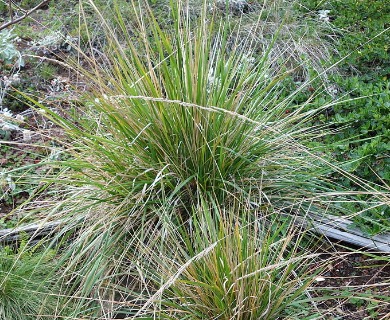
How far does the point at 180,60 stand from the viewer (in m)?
3.45

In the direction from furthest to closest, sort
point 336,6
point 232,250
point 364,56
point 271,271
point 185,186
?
point 336,6
point 364,56
point 185,186
point 232,250
point 271,271

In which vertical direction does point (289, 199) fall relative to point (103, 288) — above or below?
above

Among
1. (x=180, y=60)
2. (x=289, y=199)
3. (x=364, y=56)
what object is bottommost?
(x=289, y=199)

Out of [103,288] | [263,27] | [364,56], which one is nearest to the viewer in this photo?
[103,288]

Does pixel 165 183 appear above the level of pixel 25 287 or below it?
above

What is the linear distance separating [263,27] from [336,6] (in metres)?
0.95

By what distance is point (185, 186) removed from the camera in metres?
3.28

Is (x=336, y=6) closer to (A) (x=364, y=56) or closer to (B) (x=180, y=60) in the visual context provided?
(A) (x=364, y=56)

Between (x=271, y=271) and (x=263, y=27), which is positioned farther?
(x=263, y=27)

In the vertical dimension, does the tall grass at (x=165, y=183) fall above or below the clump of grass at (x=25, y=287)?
above

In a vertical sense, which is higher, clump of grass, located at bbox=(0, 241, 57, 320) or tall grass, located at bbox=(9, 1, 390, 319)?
tall grass, located at bbox=(9, 1, 390, 319)

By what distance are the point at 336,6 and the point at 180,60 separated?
2.91m

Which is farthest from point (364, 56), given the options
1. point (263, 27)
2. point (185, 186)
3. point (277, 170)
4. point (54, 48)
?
point (54, 48)

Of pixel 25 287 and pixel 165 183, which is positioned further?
pixel 165 183
